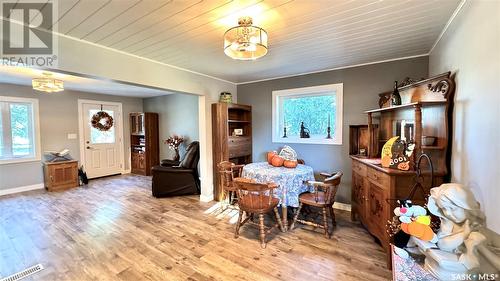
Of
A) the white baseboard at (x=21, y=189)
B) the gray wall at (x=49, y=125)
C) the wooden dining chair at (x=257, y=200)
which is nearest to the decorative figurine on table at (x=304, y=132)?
the wooden dining chair at (x=257, y=200)

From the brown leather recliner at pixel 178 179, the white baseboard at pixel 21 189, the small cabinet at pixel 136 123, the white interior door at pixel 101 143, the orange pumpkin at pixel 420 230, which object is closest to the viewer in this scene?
the orange pumpkin at pixel 420 230

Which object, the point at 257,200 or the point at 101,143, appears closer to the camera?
the point at 257,200

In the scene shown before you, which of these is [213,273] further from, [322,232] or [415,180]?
[415,180]

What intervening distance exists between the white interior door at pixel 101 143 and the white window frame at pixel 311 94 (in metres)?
4.90

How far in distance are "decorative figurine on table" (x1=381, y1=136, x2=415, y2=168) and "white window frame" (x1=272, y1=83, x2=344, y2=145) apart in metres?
1.34

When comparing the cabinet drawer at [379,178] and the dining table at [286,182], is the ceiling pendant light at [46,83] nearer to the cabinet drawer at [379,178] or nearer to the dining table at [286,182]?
the dining table at [286,182]

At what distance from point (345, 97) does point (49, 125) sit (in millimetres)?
6584

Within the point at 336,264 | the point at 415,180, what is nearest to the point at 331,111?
the point at 415,180

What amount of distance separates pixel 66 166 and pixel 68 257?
12.0 ft

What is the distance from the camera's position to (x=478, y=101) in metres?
1.54

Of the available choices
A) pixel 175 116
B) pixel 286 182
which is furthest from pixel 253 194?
pixel 175 116

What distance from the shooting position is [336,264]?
217 centimetres

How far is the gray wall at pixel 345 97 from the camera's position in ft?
10.4

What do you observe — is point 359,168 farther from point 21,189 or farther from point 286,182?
point 21,189
